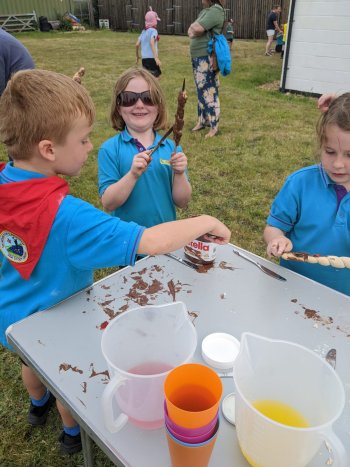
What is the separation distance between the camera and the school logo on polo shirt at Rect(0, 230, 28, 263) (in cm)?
138

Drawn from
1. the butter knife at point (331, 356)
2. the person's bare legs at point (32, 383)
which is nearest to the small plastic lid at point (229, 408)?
the butter knife at point (331, 356)

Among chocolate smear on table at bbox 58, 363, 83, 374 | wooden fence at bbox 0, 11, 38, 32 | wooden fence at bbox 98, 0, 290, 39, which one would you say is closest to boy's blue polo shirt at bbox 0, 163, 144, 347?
chocolate smear on table at bbox 58, 363, 83, 374

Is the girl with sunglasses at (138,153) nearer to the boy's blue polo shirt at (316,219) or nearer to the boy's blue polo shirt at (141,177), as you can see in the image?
the boy's blue polo shirt at (141,177)

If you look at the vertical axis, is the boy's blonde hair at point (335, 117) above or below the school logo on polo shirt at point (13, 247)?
above

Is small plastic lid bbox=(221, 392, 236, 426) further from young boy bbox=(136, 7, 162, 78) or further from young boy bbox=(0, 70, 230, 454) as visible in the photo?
young boy bbox=(136, 7, 162, 78)

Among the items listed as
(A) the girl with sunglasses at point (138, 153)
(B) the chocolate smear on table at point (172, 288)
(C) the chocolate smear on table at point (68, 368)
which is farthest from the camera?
(A) the girl with sunglasses at point (138, 153)

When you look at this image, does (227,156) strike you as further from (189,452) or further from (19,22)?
(19,22)

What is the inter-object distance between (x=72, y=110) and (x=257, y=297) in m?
0.98

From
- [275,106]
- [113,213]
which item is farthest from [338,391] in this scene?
[275,106]

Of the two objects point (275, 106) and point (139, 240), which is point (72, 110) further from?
point (275, 106)

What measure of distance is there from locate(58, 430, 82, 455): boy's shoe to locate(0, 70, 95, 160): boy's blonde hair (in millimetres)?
1383

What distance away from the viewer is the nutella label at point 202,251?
1.67m

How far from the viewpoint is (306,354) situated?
97 centimetres

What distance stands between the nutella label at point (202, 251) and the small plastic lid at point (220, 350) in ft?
1.45
